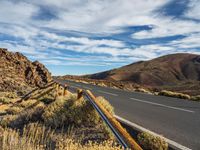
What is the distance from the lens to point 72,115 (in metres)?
9.09

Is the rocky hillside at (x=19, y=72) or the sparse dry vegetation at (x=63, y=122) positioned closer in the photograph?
the sparse dry vegetation at (x=63, y=122)

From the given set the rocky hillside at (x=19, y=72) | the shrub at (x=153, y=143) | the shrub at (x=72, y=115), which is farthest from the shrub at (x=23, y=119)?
the rocky hillside at (x=19, y=72)

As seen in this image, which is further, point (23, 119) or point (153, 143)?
point (23, 119)

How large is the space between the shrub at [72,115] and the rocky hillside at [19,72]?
18837mm

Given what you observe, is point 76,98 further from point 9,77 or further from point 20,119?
point 9,77

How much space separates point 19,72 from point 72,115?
77.4ft

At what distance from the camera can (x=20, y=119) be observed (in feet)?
33.4

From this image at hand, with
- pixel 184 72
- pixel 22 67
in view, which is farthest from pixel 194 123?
pixel 184 72

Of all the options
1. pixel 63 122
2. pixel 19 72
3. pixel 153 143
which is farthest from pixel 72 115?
pixel 19 72

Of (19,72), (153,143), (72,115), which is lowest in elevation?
(153,143)

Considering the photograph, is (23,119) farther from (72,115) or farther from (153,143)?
(153,143)

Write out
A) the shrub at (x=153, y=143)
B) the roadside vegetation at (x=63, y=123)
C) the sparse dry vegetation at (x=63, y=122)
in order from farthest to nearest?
the sparse dry vegetation at (x=63, y=122) < the roadside vegetation at (x=63, y=123) < the shrub at (x=153, y=143)

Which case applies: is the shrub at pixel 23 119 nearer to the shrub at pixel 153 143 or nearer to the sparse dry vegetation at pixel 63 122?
the sparse dry vegetation at pixel 63 122

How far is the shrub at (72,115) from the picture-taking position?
29.4 feet
